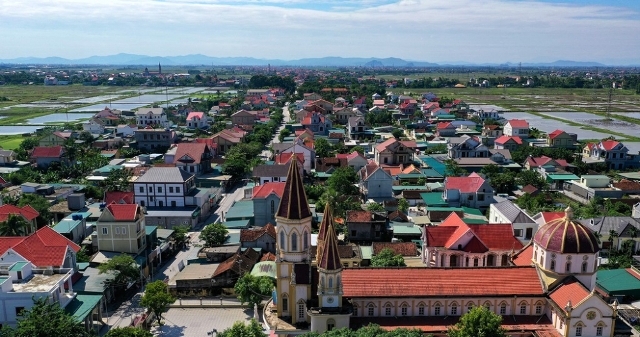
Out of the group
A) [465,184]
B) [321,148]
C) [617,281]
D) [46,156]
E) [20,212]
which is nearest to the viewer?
[617,281]

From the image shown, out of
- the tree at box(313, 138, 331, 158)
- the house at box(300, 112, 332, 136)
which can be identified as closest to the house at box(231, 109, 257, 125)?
the house at box(300, 112, 332, 136)

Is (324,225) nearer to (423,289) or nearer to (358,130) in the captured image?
(423,289)

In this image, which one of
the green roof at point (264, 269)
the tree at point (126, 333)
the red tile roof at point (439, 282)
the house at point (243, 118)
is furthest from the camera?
the house at point (243, 118)

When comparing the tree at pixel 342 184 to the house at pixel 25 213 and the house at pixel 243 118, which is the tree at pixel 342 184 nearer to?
the house at pixel 25 213

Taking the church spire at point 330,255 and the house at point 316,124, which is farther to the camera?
the house at point 316,124

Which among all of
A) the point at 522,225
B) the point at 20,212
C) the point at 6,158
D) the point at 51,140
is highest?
the point at 51,140

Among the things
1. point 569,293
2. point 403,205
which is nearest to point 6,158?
point 403,205

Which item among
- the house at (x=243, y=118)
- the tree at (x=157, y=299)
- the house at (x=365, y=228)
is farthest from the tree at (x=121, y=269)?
the house at (x=243, y=118)
